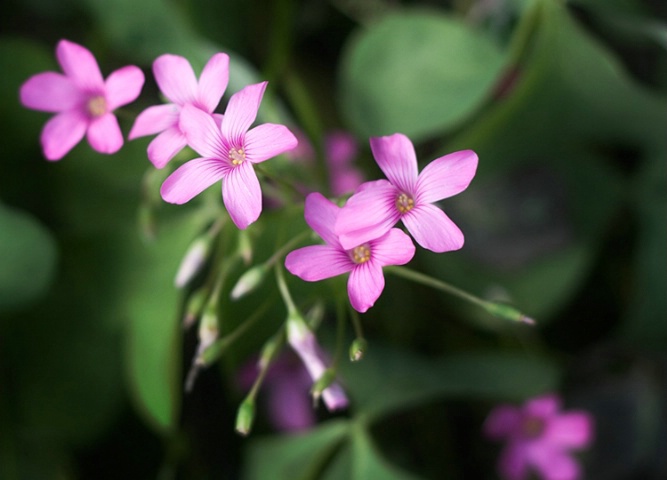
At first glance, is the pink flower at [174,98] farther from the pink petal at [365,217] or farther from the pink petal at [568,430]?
the pink petal at [568,430]

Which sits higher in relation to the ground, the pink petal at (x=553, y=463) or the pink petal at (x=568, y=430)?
the pink petal at (x=568, y=430)

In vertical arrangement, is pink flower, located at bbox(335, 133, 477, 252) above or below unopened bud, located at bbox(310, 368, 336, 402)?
above

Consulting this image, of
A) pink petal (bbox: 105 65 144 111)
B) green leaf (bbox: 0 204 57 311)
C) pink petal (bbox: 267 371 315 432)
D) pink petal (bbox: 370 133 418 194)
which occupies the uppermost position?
pink petal (bbox: 370 133 418 194)

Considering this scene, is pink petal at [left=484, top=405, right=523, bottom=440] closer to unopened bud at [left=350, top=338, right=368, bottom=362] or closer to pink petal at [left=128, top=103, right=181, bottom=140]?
unopened bud at [left=350, top=338, right=368, bottom=362]

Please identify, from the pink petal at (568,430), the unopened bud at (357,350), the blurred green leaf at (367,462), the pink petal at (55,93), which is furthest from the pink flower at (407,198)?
the pink petal at (568,430)

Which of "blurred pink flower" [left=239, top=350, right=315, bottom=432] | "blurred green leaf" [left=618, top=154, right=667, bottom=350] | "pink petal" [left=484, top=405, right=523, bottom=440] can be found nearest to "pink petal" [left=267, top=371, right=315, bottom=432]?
"blurred pink flower" [left=239, top=350, right=315, bottom=432]

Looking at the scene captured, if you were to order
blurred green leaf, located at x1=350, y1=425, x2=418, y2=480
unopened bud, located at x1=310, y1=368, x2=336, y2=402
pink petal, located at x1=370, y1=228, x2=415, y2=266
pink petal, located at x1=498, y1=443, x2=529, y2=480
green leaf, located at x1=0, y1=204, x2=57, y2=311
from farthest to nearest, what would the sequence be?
1. pink petal, located at x1=498, y1=443, x2=529, y2=480
2. blurred green leaf, located at x1=350, y1=425, x2=418, y2=480
3. green leaf, located at x1=0, y1=204, x2=57, y2=311
4. unopened bud, located at x1=310, y1=368, x2=336, y2=402
5. pink petal, located at x1=370, y1=228, x2=415, y2=266

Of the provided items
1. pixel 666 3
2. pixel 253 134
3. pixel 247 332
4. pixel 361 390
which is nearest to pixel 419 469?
pixel 361 390
